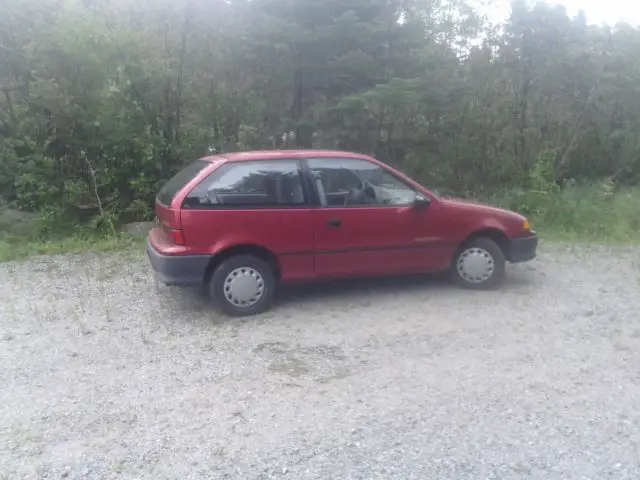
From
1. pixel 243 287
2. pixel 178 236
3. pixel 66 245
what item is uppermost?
pixel 178 236

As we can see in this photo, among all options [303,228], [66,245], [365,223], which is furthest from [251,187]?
[66,245]

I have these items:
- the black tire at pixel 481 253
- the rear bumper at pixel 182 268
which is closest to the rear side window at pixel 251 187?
the rear bumper at pixel 182 268

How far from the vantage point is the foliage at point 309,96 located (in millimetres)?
10852

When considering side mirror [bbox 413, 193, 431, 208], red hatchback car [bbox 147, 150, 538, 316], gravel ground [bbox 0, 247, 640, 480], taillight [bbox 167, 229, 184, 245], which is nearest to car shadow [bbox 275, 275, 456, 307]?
gravel ground [bbox 0, 247, 640, 480]

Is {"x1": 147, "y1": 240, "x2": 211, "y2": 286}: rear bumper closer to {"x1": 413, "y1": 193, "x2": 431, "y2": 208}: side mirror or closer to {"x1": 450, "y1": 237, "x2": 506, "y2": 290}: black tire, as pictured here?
{"x1": 413, "y1": 193, "x2": 431, "y2": 208}: side mirror

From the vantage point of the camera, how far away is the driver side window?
6.84 meters

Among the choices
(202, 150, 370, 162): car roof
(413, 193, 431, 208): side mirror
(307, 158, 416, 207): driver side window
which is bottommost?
(413, 193, 431, 208): side mirror

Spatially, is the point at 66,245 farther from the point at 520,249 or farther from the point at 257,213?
the point at 520,249

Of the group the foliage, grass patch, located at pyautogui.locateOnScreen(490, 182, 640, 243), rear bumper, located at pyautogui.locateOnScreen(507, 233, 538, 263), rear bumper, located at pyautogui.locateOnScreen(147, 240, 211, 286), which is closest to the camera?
rear bumper, located at pyautogui.locateOnScreen(147, 240, 211, 286)

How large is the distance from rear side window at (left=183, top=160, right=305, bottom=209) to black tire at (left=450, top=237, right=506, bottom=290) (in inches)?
79.3

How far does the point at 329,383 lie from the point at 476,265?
3075 mm

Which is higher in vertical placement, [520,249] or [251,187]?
[251,187]

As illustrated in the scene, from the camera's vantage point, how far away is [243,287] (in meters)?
6.54

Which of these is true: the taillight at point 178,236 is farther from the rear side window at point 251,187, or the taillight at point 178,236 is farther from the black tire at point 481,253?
the black tire at point 481,253
